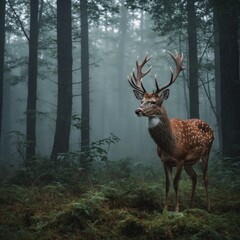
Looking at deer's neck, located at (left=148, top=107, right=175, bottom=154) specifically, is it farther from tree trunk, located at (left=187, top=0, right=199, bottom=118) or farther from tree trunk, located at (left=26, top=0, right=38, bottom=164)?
tree trunk, located at (left=26, top=0, right=38, bottom=164)

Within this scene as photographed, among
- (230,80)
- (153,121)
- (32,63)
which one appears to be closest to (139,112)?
(153,121)

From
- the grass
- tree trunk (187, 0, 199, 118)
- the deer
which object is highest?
tree trunk (187, 0, 199, 118)

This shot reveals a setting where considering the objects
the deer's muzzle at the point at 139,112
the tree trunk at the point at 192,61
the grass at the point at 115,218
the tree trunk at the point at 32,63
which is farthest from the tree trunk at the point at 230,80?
the tree trunk at the point at 32,63

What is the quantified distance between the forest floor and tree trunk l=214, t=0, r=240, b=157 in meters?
3.66

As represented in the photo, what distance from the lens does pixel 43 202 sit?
6.95 metres

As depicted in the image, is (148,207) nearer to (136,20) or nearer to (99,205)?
(99,205)

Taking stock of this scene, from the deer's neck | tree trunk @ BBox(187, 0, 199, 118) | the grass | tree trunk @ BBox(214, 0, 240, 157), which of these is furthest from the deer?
tree trunk @ BBox(187, 0, 199, 118)

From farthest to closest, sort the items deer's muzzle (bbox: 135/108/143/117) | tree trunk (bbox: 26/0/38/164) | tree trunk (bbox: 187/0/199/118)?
tree trunk (bbox: 26/0/38/164), tree trunk (bbox: 187/0/199/118), deer's muzzle (bbox: 135/108/143/117)

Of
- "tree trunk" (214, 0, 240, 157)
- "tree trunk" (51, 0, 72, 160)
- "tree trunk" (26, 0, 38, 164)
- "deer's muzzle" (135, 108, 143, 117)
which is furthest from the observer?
"tree trunk" (26, 0, 38, 164)

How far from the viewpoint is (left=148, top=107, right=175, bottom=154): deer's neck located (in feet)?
20.7

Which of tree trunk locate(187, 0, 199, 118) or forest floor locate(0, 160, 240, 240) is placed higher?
tree trunk locate(187, 0, 199, 118)

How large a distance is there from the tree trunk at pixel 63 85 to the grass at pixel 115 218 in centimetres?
454

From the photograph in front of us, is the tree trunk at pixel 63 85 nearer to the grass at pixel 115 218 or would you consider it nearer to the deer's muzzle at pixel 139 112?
the grass at pixel 115 218

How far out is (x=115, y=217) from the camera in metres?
5.78
